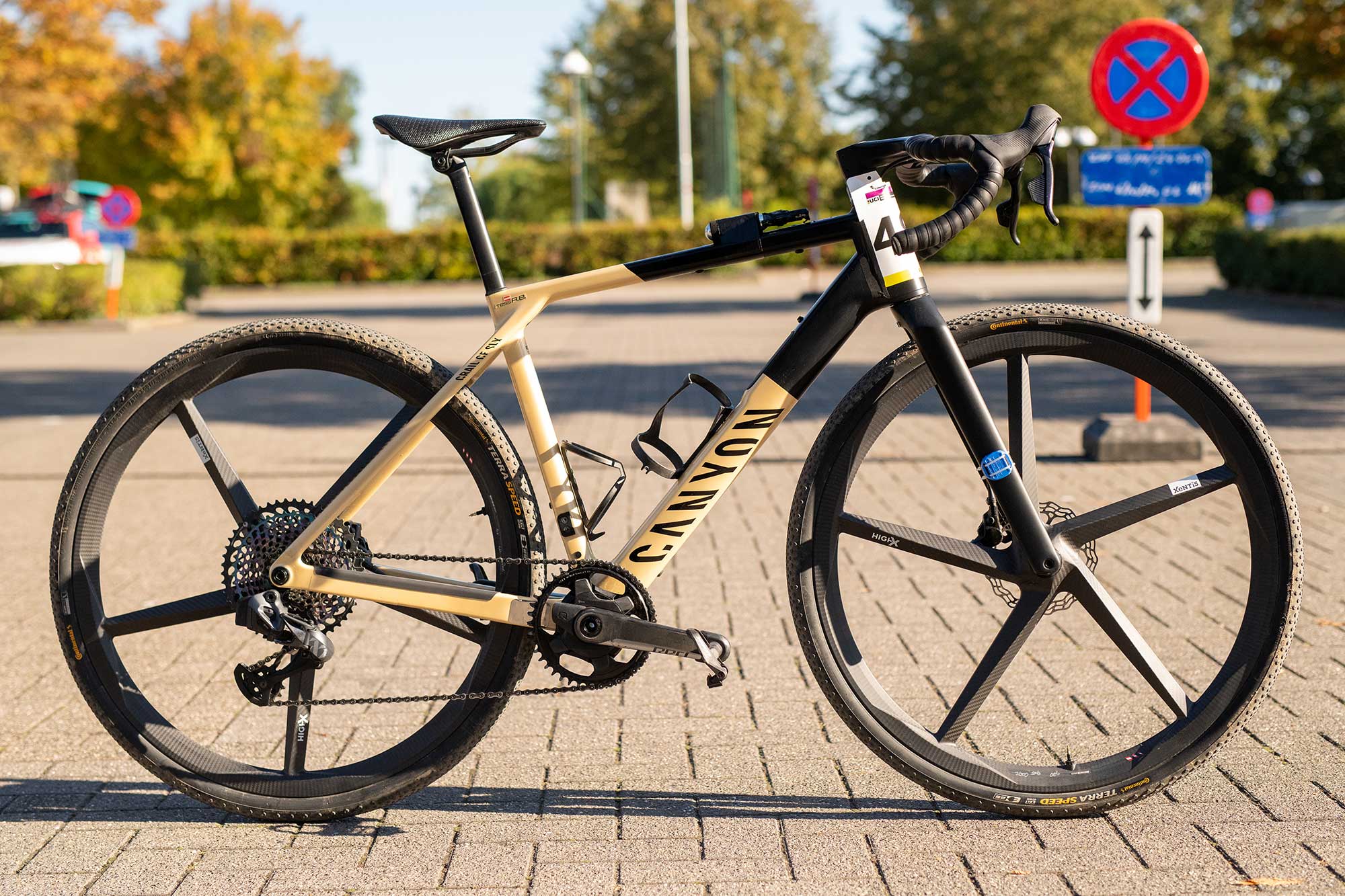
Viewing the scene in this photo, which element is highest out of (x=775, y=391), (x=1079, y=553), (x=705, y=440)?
(x=775, y=391)

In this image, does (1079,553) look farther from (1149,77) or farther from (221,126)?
(221,126)

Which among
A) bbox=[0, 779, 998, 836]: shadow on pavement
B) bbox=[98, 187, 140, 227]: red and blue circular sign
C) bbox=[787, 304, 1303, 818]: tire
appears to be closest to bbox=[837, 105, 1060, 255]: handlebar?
bbox=[787, 304, 1303, 818]: tire

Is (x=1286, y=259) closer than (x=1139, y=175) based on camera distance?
No

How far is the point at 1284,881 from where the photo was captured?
9.02 ft

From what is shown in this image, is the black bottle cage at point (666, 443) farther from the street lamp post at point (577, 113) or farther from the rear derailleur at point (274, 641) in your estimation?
the street lamp post at point (577, 113)

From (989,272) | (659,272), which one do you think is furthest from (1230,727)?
(989,272)

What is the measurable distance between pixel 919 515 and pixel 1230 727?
11.9 ft

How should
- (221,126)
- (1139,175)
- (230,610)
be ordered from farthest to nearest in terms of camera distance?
(221,126) < (1139,175) < (230,610)

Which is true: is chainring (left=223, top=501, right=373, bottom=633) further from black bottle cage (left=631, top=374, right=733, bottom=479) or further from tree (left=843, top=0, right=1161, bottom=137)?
tree (left=843, top=0, right=1161, bottom=137)

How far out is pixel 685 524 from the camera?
3059 mm

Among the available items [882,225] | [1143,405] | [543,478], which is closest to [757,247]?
[882,225]

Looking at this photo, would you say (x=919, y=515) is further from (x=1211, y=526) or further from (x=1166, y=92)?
(x=1166, y=92)

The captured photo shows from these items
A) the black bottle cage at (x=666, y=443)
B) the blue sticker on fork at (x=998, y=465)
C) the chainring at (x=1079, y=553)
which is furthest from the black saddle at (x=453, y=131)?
the chainring at (x=1079, y=553)

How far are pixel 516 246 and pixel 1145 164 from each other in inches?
1245
